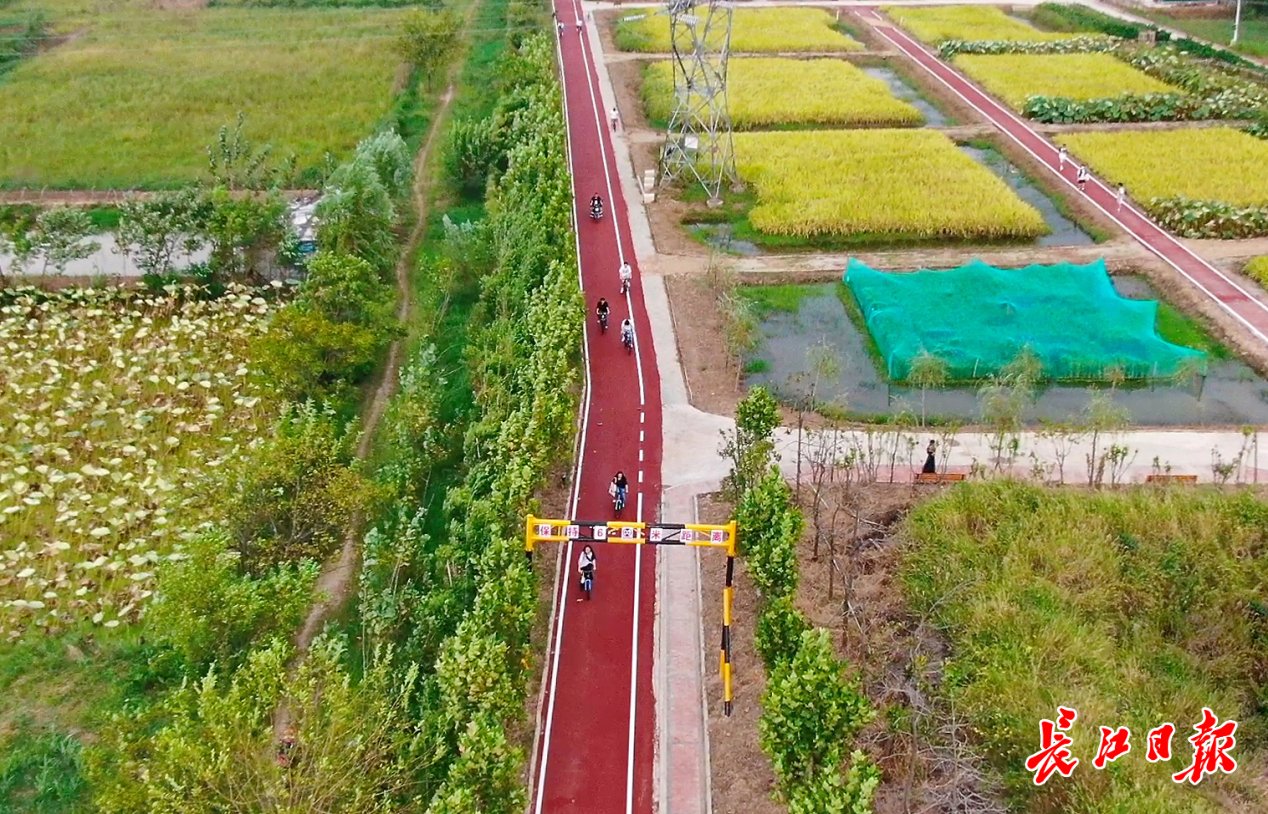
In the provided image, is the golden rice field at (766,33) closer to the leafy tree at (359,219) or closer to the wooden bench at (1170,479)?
the leafy tree at (359,219)

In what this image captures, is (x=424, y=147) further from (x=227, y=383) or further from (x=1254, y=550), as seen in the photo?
(x=1254, y=550)

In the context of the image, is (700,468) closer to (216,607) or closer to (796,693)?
(796,693)

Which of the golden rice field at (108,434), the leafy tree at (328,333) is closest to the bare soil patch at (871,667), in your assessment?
the leafy tree at (328,333)

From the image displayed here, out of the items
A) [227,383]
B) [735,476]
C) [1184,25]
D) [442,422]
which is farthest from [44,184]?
[1184,25]

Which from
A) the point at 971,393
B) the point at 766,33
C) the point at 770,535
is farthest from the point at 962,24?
the point at 770,535

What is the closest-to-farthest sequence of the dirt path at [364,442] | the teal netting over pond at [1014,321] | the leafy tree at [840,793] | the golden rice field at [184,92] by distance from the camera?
1. the leafy tree at [840,793]
2. the dirt path at [364,442]
3. the teal netting over pond at [1014,321]
4. the golden rice field at [184,92]
